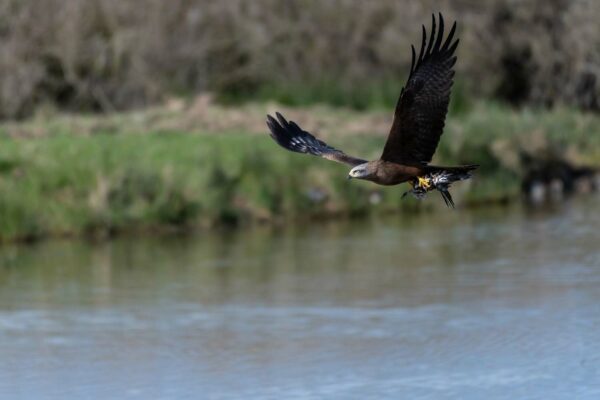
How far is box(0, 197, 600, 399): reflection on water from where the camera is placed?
32.4 feet

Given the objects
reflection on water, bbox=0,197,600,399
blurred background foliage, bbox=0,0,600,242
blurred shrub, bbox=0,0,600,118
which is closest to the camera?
reflection on water, bbox=0,197,600,399

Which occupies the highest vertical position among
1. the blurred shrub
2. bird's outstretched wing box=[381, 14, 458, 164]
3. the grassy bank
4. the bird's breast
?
the blurred shrub

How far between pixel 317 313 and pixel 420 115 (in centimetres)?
363

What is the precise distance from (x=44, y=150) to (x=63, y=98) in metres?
7.45

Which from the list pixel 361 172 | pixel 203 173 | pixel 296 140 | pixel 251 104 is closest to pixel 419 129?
pixel 361 172

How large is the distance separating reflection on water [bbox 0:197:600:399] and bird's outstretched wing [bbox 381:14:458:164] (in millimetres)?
1557

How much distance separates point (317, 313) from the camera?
12.3m

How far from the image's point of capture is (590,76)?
25.4m

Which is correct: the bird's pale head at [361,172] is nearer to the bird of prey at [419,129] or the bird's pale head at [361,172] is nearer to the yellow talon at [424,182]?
the bird of prey at [419,129]

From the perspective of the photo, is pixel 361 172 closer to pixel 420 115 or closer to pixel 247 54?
pixel 420 115

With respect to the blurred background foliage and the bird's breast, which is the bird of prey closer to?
the bird's breast

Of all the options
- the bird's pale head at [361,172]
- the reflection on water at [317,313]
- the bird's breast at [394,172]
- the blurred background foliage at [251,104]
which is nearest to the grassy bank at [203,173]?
the blurred background foliage at [251,104]

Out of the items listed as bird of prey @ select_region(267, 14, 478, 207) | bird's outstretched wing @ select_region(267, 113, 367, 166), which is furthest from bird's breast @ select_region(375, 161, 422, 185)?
bird's outstretched wing @ select_region(267, 113, 367, 166)

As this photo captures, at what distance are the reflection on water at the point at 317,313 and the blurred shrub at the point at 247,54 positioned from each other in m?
7.95
